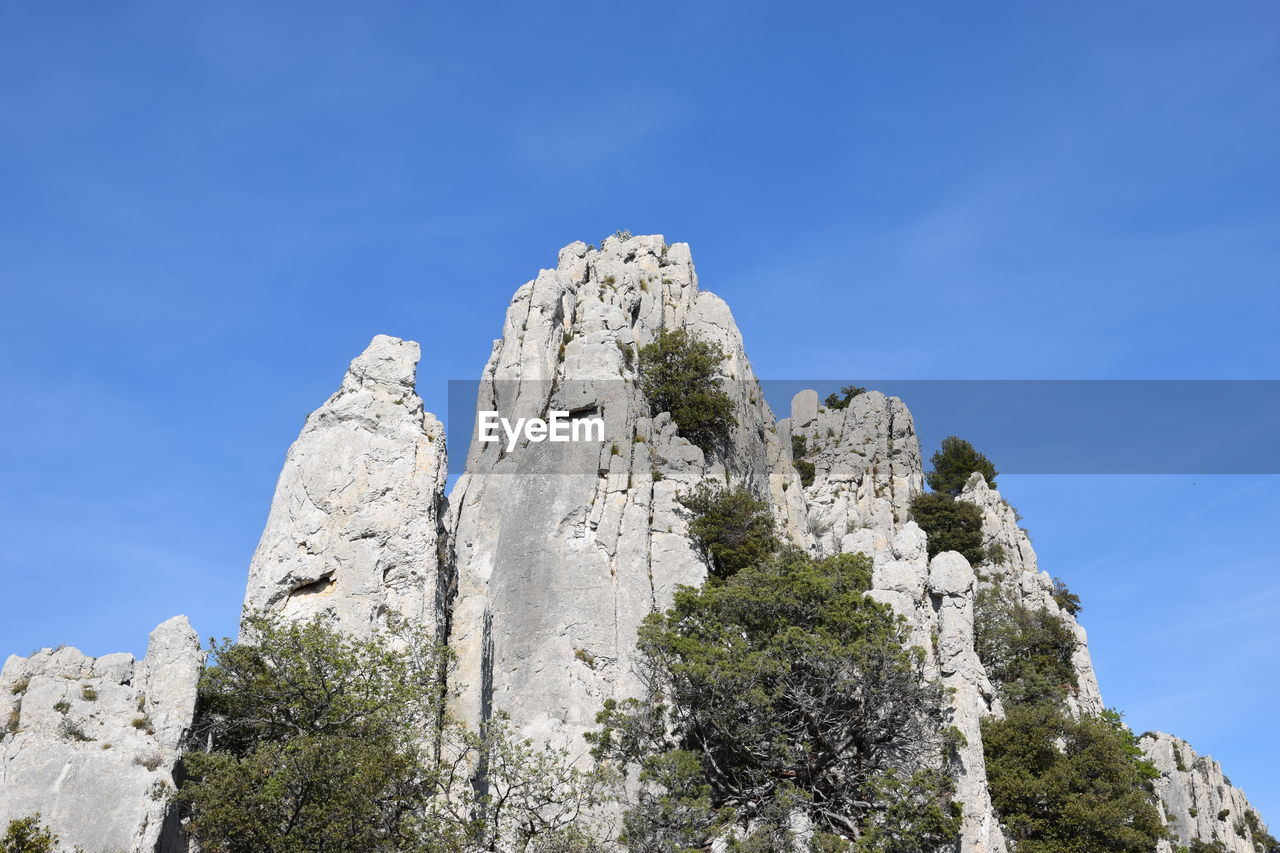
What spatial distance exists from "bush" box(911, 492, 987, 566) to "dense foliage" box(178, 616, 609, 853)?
39114 mm

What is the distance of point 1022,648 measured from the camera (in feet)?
205

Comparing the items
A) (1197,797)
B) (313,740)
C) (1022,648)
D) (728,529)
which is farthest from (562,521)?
(1197,797)

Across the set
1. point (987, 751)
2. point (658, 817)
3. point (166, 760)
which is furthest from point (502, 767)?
point (987, 751)

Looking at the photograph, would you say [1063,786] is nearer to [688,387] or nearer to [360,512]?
[688,387]

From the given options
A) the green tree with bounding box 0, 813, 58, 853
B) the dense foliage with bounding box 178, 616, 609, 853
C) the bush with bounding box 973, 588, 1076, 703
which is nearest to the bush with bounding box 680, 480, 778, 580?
the bush with bounding box 973, 588, 1076, 703

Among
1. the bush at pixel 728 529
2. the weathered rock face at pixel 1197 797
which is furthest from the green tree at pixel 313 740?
the weathered rock face at pixel 1197 797

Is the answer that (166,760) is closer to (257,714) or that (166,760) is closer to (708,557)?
(257,714)

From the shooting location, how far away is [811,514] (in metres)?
68.6

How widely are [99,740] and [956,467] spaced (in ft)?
218

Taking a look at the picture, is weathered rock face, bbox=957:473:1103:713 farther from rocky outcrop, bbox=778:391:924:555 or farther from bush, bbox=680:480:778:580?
bush, bbox=680:480:778:580

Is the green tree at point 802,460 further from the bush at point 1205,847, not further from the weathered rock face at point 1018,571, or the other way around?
the bush at point 1205,847

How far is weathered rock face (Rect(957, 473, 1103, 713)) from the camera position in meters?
67.1

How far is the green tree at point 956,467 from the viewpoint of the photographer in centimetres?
8400

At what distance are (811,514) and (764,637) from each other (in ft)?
91.7
